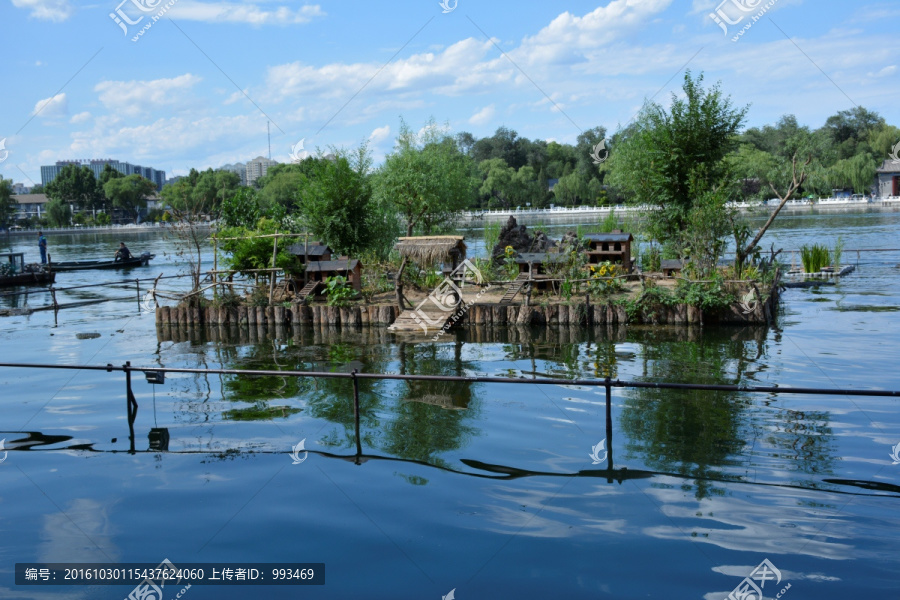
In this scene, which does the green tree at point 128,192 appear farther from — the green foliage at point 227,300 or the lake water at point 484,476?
the lake water at point 484,476

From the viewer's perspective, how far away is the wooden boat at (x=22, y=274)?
3359cm

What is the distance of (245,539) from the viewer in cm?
736

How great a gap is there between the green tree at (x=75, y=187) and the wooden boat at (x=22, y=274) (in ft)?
279

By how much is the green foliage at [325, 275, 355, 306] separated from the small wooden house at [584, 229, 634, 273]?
7.53 meters

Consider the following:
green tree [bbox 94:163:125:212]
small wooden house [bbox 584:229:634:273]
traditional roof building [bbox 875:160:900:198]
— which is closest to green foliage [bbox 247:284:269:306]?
small wooden house [bbox 584:229:634:273]

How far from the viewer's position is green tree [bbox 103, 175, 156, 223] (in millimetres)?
111250

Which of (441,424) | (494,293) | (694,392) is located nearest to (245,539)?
(441,424)

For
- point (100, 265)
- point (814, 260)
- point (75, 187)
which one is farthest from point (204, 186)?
point (814, 260)

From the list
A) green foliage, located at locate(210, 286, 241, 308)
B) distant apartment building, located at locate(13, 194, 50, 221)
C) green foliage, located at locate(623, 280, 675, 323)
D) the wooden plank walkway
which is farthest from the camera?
distant apartment building, located at locate(13, 194, 50, 221)

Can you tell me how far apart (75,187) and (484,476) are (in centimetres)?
11995

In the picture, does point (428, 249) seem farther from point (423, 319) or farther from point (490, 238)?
point (490, 238)

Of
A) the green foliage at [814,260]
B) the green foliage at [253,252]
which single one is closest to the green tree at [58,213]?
the green foliage at [253,252]

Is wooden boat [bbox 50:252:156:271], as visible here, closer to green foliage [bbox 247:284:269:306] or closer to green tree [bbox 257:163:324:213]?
green foliage [bbox 247:284:269:306]

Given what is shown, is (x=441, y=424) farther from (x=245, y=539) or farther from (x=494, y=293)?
(x=494, y=293)
